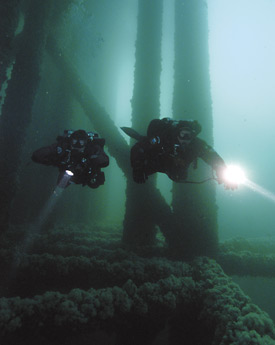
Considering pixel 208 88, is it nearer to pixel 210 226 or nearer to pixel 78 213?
pixel 210 226

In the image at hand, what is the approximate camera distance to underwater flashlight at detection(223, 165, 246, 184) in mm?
3451

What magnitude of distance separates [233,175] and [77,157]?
2374 mm

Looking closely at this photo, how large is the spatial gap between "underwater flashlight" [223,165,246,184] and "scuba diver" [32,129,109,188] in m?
Result: 1.86

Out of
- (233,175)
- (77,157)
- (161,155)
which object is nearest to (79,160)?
(77,157)

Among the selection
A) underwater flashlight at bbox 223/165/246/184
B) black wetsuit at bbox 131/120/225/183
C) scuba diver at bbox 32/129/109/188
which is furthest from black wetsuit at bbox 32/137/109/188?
underwater flashlight at bbox 223/165/246/184

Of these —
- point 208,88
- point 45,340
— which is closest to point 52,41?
point 208,88

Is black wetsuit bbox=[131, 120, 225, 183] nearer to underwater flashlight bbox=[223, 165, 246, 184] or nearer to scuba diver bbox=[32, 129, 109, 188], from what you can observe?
scuba diver bbox=[32, 129, 109, 188]

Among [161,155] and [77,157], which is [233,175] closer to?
[161,155]

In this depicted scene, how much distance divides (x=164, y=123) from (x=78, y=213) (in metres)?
8.15

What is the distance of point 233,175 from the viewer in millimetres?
3484

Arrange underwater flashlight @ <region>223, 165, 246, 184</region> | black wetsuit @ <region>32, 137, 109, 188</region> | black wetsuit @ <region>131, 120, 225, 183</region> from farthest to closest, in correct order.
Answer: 1. underwater flashlight @ <region>223, 165, 246, 184</region>
2. black wetsuit @ <region>131, 120, 225, 183</region>
3. black wetsuit @ <region>32, 137, 109, 188</region>

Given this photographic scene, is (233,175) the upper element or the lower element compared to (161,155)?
lower

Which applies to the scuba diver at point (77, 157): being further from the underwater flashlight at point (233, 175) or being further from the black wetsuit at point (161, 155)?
the underwater flashlight at point (233, 175)

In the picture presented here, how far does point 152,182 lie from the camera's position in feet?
19.6
